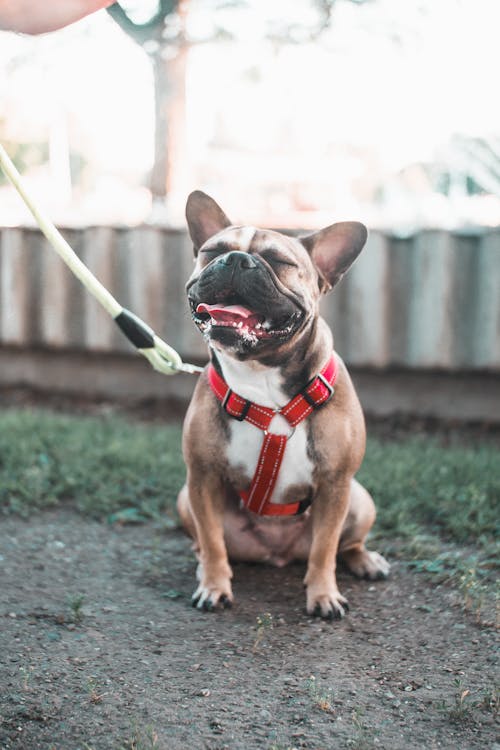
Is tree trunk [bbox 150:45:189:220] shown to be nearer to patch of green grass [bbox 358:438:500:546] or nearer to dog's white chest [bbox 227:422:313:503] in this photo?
patch of green grass [bbox 358:438:500:546]

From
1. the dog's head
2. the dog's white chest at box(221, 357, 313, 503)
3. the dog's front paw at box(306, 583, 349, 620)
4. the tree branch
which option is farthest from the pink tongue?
the tree branch

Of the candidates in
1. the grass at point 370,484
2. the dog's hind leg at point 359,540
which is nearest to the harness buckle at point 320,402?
the dog's hind leg at point 359,540

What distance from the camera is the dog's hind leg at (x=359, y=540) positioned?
3176 millimetres

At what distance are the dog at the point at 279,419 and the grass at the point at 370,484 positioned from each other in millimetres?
634

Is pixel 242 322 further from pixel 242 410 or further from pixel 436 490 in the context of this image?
pixel 436 490

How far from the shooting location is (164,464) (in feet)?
15.0

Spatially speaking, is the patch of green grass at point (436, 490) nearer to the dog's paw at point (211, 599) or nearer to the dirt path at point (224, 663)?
the dirt path at point (224, 663)

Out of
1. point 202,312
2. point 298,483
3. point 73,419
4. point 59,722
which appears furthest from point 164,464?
point 59,722

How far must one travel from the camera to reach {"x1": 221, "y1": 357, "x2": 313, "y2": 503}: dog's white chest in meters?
2.86

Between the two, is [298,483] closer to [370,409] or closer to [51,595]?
[51,595]

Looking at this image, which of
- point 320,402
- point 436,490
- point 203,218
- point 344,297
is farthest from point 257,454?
point 344,297

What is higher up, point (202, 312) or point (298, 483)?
point (202, 312)

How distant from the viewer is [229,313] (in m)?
2.58

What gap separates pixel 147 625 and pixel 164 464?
177 centimetres
